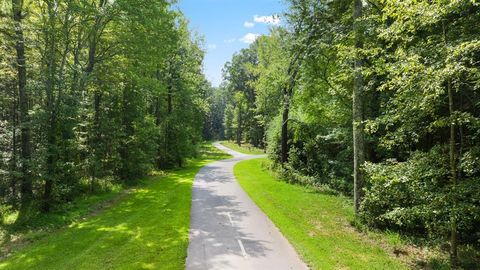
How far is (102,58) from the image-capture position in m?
→ 21.0

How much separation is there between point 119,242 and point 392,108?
34.4ft

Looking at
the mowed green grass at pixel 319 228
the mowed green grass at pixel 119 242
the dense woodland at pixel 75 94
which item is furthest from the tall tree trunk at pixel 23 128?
the mowed green grass at pixel 319 228

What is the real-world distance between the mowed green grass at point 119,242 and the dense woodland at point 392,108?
21.9 feet

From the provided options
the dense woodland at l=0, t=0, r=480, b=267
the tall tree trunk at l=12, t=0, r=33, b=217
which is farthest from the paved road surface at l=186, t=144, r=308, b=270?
the tall tree trunk at l=12, t=0, r=33, b=217

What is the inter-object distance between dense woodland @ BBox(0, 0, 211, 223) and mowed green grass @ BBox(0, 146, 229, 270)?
3.41 meters

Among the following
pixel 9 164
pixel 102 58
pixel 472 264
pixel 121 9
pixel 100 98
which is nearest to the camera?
pixel 472 264

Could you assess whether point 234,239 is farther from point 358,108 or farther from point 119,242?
point 358,108

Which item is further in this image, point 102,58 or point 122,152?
point 122,152

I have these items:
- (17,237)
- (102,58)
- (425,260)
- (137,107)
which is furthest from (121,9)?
(425,260)

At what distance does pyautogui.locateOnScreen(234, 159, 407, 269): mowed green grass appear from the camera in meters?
9.04

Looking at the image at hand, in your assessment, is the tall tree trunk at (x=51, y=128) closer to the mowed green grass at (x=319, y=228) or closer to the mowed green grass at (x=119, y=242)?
the mowed green grass at (x=119, y=242)

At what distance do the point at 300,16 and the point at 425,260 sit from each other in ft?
44.6

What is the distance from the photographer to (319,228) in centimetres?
1218

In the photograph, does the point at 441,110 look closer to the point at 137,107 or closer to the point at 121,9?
the point at 121,9
